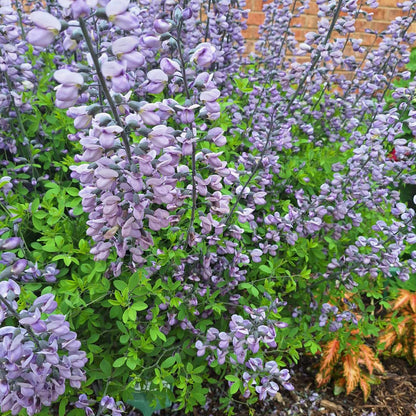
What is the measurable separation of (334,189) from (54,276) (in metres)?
1.50

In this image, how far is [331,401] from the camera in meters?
2.79

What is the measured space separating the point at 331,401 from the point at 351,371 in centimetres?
30

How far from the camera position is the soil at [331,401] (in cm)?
260

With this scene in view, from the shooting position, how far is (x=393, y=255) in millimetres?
2109

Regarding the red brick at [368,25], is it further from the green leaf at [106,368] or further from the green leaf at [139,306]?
the green leaf at [106,368]

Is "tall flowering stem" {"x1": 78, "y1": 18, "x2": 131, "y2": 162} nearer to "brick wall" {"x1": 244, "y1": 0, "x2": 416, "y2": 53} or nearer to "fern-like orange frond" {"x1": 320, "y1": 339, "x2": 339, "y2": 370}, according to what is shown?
"fern-like orange frond" {"x1": 320, "y1": 339, "x2": 339, "y2": 370}

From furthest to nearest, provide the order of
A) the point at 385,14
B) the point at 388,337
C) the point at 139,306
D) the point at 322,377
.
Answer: the point at 385,14, the point at 388,337, the point at 322,377, the point at 139,306

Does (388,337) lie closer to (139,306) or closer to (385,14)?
(139,306)

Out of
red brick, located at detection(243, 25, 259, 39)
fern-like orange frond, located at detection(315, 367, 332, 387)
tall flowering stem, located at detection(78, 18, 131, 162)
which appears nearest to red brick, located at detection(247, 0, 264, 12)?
red brick, located at detection(243, 25, 259, 39)

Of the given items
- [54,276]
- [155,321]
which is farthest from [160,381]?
[54,276]

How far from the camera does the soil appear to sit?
2596mm

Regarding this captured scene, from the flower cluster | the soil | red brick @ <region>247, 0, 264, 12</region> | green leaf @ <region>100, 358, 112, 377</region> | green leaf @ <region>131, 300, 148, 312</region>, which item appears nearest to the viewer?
the flower cluster

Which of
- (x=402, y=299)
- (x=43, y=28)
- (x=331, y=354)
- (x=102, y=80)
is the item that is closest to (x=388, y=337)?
(x=402, y=299)

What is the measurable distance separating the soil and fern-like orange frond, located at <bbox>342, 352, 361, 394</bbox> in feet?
0.59
